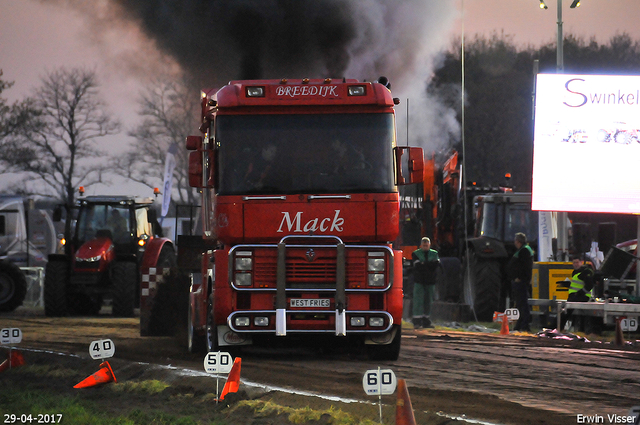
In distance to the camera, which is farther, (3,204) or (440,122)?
(3,204)

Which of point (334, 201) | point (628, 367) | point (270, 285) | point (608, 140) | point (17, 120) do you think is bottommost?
point (628, 367)

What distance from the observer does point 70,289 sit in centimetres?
2511

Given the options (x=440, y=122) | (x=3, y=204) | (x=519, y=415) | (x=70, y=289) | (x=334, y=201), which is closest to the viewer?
(x=519, y=415)

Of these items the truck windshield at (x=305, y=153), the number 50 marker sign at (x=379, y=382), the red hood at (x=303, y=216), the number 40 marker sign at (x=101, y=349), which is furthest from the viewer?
the truck windshield at (x=305, y=153)

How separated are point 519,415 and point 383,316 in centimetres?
399

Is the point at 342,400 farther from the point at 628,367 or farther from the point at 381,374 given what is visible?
the point at 628,367

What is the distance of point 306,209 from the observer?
11945mm

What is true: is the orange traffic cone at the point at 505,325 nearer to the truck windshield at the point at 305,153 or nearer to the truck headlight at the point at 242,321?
the truck windshield at the point at 305,153

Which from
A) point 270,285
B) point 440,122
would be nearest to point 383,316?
point 270,285

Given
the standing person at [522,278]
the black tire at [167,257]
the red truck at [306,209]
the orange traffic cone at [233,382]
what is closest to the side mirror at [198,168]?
the red truck at [306,209]

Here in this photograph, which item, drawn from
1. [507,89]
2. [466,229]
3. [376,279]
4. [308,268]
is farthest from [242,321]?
Answer: [507,89]

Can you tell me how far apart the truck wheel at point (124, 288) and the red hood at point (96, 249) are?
80 centimetres

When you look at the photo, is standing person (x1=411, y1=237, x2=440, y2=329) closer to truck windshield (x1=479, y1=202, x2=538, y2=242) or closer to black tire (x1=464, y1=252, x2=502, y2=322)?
black tire (x1=464, y1=252, x2=502, y2=322)

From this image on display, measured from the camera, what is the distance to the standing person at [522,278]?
64.5 ft
